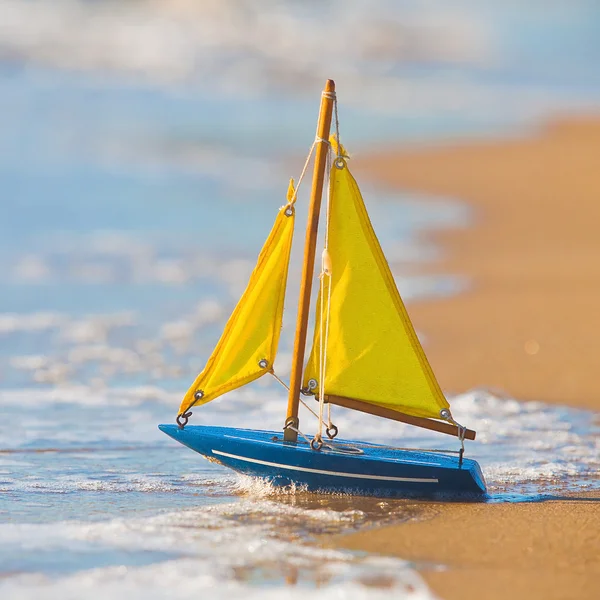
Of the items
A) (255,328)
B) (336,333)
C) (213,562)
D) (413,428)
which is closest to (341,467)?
(336,333)

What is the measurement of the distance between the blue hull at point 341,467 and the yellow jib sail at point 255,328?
449 mm

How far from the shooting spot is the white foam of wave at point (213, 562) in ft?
23.4

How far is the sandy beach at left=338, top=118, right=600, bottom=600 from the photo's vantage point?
7629 millimetres

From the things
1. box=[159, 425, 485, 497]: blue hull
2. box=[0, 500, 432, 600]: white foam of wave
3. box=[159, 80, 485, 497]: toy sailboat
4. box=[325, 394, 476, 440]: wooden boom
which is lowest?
box=[0, 500, 432, 600]: white foam of wave

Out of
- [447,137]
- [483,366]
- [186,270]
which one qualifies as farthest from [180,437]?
[447,137]

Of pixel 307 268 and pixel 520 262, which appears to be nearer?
pixel 307 268

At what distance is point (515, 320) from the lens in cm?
1805

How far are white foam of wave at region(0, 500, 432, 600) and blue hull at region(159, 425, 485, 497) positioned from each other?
40 cm

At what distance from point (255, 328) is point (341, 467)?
4.37 feet

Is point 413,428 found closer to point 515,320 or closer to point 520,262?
point 515,320

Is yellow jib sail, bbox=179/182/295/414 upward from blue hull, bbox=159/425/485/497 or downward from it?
upward

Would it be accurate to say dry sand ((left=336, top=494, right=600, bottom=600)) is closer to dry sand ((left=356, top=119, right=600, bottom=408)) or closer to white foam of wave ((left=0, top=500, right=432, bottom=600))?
white foam of wave ((left=0, top=500, right=432, bottom=600))

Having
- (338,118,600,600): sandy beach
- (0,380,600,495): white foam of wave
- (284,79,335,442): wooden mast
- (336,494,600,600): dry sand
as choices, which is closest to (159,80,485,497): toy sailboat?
(284,79,335,442): wooden mast

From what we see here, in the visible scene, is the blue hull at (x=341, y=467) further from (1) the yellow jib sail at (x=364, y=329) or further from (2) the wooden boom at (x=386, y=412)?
(1) the yellow jib sail at (x=364, y=329)
